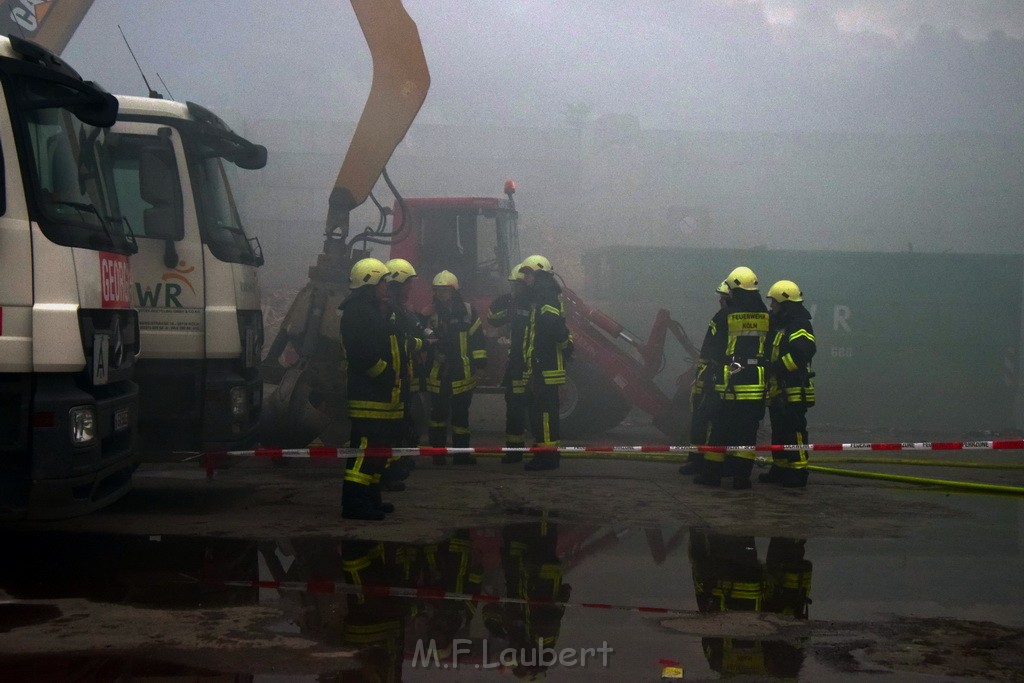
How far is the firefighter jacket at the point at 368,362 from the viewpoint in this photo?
6.63m

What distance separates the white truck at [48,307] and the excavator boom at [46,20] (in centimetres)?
622

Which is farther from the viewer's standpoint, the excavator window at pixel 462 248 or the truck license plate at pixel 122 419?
the excavator window at pixel 462 248

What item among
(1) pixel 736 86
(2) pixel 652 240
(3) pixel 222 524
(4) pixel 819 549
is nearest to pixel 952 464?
(4) pixel 819 549

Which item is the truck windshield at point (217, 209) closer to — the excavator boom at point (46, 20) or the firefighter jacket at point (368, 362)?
the firefighter jacket at point (368, 362)

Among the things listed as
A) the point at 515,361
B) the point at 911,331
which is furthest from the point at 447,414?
the point at 911,331

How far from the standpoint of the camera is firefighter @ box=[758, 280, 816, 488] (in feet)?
27.9

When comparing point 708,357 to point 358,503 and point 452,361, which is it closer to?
point 452,361

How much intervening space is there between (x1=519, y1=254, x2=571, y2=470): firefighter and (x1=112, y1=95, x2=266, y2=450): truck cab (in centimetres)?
282

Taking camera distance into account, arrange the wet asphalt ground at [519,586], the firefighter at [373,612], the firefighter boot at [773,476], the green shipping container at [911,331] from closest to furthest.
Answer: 1. the firefighter at [373,612]
2. the wet asphalt ground at [519,586]
3. the firefighter boot at [773,476]
4. the green shipping container at [911,331]

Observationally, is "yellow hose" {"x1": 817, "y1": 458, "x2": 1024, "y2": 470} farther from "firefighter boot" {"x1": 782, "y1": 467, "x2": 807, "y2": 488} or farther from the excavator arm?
the excavator arm

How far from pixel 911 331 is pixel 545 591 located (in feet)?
35.1

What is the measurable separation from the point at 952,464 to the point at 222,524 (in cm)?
707

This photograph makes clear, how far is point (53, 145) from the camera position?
216 inches

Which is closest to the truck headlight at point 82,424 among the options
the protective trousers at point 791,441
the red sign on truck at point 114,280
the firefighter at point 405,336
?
the red sign on truck at point 114,280
